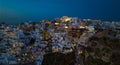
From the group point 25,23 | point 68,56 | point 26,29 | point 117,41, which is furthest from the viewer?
point 25,23

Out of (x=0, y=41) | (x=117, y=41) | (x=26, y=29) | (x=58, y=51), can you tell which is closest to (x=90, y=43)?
(x=117, y=41)

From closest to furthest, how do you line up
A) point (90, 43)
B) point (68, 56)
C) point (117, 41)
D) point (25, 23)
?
point (117, 41)
point (90, 43)
point (68, 56)
point (25, 23)

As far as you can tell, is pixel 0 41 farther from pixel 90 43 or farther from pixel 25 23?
pixel 90 43

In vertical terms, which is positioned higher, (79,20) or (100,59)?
(79,20)

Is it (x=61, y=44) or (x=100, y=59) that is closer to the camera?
(x=100, y=59)

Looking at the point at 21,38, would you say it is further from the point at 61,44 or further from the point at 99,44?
the point at 99,44

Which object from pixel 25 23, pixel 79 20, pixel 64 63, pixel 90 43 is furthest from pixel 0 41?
pixel 90 43

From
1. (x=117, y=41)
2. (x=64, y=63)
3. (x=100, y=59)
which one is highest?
(x=117, y=41)
